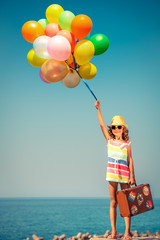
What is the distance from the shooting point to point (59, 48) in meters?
4.45

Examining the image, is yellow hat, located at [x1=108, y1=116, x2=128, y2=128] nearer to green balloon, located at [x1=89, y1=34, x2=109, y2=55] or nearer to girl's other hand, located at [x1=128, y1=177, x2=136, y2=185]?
girl's other hand, located at [x1=128, y1=177, x2=136, y2=185]

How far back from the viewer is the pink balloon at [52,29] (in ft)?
16.6

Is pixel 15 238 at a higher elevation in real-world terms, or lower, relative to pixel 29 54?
lower

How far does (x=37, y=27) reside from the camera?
505cm

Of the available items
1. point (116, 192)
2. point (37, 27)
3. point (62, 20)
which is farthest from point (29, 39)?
point (116, 192)

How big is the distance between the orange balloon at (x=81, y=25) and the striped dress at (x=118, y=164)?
2080 mm

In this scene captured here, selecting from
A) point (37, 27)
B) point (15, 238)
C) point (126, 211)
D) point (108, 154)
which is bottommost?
point (15, 238)

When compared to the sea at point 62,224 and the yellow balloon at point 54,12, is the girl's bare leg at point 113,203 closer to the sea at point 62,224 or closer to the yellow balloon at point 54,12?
the yellow balloon at point 54,12

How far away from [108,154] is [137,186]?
2.16 ft

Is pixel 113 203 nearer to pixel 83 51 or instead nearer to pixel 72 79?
pixel 72 79

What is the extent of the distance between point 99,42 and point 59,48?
962mm

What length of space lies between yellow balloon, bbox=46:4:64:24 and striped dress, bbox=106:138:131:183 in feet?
8.97

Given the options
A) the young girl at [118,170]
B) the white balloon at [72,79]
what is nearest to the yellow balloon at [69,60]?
the white balloon at [72,79]

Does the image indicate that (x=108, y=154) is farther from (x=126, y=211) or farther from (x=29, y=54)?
(x=29, y=54)
